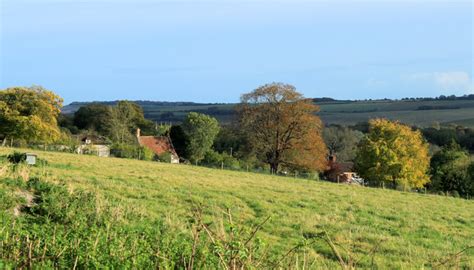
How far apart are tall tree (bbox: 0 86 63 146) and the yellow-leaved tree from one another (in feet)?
98.1

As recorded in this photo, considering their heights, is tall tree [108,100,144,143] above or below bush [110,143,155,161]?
above

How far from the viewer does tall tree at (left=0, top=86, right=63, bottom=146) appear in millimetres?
50625

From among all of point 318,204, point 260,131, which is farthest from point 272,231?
point 260,131

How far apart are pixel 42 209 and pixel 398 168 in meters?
46.5

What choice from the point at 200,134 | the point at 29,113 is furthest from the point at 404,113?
the point at 29,113

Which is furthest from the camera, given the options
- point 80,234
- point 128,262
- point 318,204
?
point 318,204

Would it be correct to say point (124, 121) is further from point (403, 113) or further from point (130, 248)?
point (403, 113)

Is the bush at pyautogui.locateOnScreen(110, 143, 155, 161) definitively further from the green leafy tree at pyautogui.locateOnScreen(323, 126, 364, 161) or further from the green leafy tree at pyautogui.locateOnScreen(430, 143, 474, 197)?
the green leafy tree at pyautogui.locateOnScreen(323, 126, 364, 161)

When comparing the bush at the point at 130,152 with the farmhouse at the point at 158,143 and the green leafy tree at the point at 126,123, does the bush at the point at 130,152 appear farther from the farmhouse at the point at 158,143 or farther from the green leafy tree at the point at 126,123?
the farmhouse at the point at 158,143

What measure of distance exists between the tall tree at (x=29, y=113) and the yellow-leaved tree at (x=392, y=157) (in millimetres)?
29893

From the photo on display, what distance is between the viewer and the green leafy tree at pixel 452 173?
184 ft

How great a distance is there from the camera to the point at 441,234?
1570 centimetres

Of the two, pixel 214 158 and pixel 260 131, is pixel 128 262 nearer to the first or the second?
pixel 260 131

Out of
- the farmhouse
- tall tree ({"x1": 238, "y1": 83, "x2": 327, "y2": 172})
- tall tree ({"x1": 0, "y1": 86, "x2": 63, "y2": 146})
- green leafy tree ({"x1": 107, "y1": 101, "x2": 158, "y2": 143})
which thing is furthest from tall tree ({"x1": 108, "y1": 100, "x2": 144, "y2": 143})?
tall tree ({"x1": 238, "y1": 83, "x2": 327, "y2": 172})
